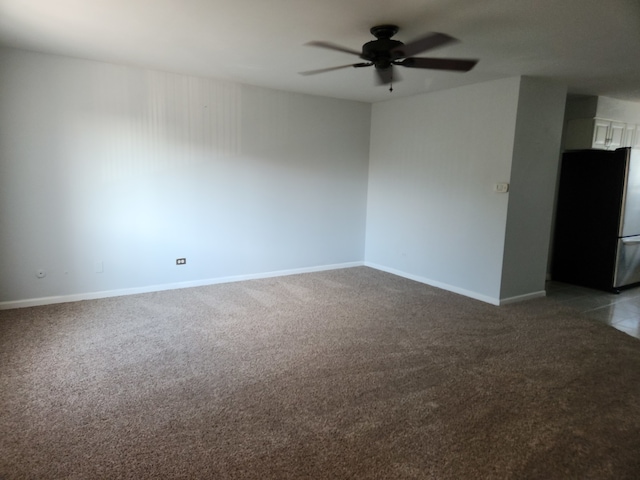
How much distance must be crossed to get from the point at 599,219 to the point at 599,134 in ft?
3.58

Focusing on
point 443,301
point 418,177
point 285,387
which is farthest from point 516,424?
point 418,177

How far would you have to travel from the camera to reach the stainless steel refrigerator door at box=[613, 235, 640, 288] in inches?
196

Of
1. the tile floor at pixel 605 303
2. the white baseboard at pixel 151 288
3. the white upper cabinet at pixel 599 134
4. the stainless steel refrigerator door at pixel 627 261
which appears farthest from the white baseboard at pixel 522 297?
the white baseboard at pixel 151 288

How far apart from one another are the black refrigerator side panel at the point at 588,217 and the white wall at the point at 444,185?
6.08 feet

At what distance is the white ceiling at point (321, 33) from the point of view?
2.47 metres

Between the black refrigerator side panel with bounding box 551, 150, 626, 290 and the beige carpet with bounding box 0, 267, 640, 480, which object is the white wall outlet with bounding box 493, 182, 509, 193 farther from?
the black refrigerator side panel with bounding box 551, 150, 626, 290

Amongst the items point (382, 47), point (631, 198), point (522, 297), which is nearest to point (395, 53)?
point (382, 47)

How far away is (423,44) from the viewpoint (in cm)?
255

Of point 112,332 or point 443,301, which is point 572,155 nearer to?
point 443,301

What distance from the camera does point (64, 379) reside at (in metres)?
2.59

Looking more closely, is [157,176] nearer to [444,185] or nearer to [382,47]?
[382,47]

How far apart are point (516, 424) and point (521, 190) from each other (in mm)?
2801

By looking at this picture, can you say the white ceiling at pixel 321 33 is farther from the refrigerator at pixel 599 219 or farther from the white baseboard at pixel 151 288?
the white baseboard at pixel 151 288

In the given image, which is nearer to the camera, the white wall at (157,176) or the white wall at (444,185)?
the white wall at (157,176)
